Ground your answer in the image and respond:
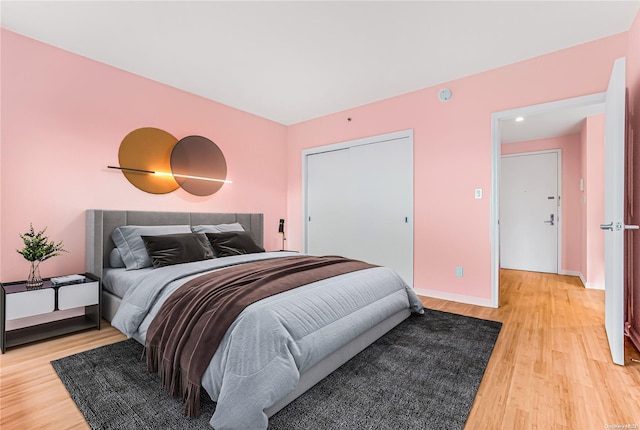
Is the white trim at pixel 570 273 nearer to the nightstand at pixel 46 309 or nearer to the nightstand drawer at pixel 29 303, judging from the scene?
the nightstand at pixel 46 309

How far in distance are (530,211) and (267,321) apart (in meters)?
5.68

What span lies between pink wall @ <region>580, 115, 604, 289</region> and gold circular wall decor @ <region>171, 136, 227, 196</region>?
5.15 m

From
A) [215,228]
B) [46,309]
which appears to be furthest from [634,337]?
[46,309]

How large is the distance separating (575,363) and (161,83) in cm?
468

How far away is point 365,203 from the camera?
4531 millimetres

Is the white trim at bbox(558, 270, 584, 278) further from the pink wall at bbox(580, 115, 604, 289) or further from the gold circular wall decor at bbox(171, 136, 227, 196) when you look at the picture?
the gold circular wall decor at bbox(171, 136, 227, 196)

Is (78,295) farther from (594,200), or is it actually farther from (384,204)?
(594,200)

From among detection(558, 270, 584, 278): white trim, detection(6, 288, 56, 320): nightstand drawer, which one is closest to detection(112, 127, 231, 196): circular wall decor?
detection(6, 288, 56, 320): nightstand drawer

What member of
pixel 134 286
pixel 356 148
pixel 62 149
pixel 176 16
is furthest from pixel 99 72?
pixel 356 148

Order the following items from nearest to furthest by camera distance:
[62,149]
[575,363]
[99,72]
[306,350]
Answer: [306,350] → [575,363] → [62,149] → [99,72]

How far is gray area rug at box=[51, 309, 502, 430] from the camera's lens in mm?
1509

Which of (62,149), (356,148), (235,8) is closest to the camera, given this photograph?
(235,8)

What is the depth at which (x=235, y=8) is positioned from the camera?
239cm

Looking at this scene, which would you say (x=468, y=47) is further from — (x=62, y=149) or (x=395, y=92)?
(x=62, y=149)
